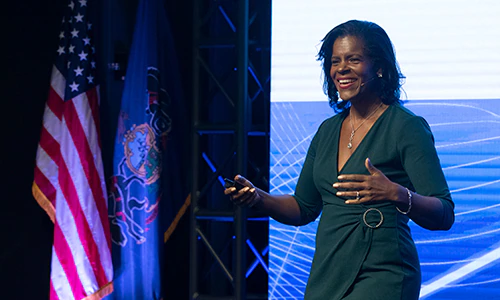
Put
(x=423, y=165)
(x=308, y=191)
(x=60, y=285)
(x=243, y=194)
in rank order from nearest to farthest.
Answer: (x=423, y=165)
(x=243, y=194)
(x=308, y=191)
(x=60, y=285)

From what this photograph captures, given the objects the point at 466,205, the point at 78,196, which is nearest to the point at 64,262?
the point at 78,196

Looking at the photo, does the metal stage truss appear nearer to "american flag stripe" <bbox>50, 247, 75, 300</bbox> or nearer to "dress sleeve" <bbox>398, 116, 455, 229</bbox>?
"american flag stripe" <bbox>50, 247, 75, 300</bbox>

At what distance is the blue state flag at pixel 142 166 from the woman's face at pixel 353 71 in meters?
2.10

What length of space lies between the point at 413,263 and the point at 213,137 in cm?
221

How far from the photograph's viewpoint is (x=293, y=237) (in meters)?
3.53

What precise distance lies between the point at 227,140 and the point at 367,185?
2391mm

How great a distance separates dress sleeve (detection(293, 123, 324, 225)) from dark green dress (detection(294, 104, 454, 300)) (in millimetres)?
185

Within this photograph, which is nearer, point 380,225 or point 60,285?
point 380,225

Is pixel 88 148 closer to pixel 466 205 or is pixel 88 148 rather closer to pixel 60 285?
pixel 60 285

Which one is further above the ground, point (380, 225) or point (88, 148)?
point (88, 148)

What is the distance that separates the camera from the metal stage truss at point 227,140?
3.44 metres

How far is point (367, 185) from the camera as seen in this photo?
1.52 metres

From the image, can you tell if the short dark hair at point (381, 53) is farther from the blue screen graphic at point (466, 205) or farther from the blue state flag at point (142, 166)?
the blue state flag at point (142, 166)

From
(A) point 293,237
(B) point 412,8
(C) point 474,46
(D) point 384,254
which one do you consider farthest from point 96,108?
(D) point 384,254
